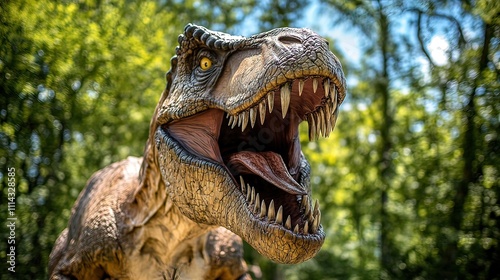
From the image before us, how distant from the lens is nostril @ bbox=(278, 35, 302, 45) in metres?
2.63

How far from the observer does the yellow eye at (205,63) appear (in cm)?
306

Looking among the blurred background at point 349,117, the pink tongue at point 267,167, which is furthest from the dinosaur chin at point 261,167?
the blurred background at point 349,117

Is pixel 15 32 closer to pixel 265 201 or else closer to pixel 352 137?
pixel 265 201

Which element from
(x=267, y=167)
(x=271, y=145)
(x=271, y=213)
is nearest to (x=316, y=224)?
(x=271, y=213)

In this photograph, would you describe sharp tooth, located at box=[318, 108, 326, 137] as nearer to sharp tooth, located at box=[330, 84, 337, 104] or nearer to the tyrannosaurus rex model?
the tyrannosaurus rex model

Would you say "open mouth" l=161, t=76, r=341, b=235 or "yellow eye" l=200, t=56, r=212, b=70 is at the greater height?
"yellow eye" l=200, t=56, r=212, b=70

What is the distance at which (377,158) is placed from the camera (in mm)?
9508

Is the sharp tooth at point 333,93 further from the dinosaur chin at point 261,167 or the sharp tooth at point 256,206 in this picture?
the sharp tooth at point 256,206

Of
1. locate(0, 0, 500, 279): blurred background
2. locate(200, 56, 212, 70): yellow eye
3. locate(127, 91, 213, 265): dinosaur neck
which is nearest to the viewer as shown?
locate(200, 56, 212, 70): yellow eye

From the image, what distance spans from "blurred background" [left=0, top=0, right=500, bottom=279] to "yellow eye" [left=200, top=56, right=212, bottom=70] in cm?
287

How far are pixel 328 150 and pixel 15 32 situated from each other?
7345mm

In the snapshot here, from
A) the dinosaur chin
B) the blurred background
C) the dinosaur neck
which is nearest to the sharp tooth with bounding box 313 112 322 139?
the dinosaur chin

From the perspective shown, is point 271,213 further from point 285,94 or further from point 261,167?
point 285,94

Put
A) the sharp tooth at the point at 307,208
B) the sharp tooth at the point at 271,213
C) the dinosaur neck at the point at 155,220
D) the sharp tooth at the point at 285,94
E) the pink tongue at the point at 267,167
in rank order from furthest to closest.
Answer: the dinosaur neck at the point at 155,220 → the pink tongue at the point at 267,167 → the sharp tooth at the point at 307,208 → the sharp tooth at the point at 271,213 → the sharp tooth at the point at 285,94
